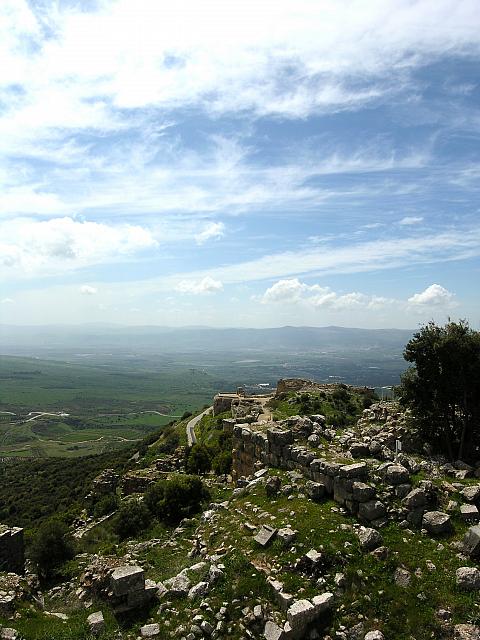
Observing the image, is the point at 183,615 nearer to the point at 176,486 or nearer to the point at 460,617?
the point at 460,617

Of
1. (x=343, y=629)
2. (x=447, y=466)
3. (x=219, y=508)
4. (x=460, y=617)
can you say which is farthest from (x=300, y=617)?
(x=447, y=466)

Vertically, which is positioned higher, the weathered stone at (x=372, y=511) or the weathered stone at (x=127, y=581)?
the weathered stone at (x=372, y=511)

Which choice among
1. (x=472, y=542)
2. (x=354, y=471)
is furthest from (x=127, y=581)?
(x=472, y=542)

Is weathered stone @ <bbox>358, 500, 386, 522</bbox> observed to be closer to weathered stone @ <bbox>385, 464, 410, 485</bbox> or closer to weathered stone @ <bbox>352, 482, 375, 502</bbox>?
weathered stone @ <bbox>352, 482, 375, 502</bbox>

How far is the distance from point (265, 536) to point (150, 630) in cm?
370

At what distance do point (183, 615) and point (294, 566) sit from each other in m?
2.90

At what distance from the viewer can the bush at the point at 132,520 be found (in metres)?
21.4

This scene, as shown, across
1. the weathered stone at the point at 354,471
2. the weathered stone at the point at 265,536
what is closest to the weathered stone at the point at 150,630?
the weathered stone at the point at 265,536

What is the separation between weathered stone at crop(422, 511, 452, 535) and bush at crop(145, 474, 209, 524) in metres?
12.9

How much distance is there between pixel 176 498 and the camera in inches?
878

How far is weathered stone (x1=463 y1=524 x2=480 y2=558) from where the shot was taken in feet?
35.2

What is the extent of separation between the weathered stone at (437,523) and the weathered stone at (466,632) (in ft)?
9.00

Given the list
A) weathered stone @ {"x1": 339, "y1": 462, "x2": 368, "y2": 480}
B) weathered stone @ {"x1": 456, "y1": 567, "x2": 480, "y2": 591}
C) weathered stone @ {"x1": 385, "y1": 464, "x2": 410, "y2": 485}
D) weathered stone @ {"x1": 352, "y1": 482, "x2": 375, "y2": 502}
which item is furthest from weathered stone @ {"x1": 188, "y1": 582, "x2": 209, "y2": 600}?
weathered stone @ {"x1": 385, "y1": 464, "x2": 410, "y2": 485}

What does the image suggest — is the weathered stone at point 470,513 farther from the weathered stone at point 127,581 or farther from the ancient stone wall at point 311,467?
the weathered stone at point 127,581
